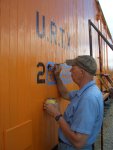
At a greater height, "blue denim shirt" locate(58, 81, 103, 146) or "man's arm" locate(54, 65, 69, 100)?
"man's arm" locate(54, 65, 69, 100)

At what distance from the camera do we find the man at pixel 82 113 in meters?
1.95

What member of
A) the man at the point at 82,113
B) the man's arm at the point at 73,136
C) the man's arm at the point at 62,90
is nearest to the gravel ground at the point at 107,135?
the man's arm at the point at 62,90

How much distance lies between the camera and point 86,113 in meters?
1.96

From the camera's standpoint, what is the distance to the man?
1953 millimetres

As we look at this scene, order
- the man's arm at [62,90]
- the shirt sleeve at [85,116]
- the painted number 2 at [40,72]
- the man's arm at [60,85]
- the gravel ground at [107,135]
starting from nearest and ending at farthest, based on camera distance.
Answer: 1. the shirt sleeve at [85,116]
2. the painted number 2 at [40,72]
3. the man's arm at [60,85]
4. the man's arm at [62,90]
5. the gravel ground at [107,135]

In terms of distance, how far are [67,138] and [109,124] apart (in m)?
4.65

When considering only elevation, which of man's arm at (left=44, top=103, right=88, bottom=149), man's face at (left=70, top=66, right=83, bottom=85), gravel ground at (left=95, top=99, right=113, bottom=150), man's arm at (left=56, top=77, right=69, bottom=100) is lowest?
gravel ground at (left=95, top=99, right=113, bottom=150)

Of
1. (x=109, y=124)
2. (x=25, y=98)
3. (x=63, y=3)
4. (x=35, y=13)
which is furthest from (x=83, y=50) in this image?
(x=109, y=124)

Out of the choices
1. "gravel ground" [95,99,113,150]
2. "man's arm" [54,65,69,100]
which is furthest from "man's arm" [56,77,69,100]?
"gravel ground" [95,99,113,150]

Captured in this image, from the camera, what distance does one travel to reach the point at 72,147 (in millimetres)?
A: 2119

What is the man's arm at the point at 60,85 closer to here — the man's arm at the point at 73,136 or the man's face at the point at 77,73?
the man's face at the point at 77,73

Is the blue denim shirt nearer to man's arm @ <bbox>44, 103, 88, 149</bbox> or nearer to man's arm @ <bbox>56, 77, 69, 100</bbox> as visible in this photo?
man's arm @ <bbox>44, 103, 88, 149</bbox>

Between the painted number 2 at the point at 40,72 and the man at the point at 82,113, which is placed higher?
the painted number 2 at the point at 40,72

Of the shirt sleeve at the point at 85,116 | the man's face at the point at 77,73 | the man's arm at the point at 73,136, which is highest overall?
the man's face at the point at 77,73
